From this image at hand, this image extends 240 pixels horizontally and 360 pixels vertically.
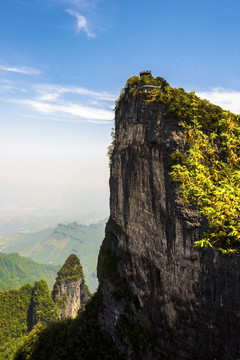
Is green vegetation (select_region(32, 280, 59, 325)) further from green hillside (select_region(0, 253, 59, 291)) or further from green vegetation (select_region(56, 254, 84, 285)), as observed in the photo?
green hillside (select_region(0, 253, 59, 291))

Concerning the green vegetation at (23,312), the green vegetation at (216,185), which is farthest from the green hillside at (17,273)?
the green vegetation at (216,185)

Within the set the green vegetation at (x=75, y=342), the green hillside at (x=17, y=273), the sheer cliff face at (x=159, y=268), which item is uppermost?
the sheer cliff face at (x=159, y=268)

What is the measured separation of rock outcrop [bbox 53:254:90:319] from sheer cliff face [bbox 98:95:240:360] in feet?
135

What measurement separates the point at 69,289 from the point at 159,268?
53.0 metres

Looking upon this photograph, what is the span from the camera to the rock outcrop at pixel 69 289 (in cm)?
5888

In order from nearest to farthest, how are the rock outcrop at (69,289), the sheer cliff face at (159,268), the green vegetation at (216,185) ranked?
1. the green vegetation at (216,185)
2. the sheer cliff face at (159,268)
3. the rock outcrop at (69,289)

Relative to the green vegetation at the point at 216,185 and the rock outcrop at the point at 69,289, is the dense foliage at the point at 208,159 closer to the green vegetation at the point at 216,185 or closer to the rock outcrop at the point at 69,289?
the green vegetation at the point at 216,185

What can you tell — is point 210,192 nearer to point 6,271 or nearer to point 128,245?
point 128,245

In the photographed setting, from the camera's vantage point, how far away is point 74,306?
6362 cm

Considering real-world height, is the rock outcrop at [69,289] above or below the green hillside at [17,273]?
above

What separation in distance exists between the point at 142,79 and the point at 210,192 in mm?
14982

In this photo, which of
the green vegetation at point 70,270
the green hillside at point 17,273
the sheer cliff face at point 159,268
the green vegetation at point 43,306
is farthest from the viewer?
the green hillside at point 17,273

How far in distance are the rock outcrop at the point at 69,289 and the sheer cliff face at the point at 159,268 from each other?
135 ft

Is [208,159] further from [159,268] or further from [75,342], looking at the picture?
[75,342]
